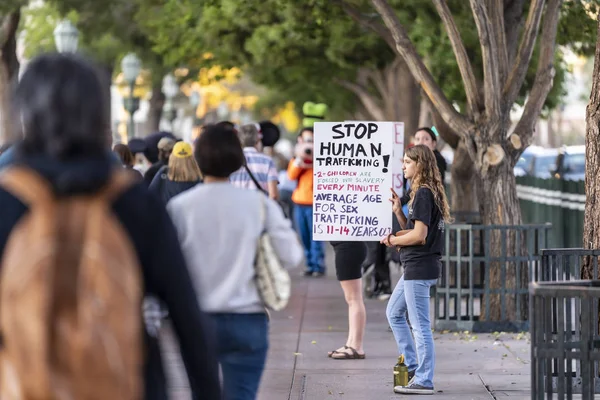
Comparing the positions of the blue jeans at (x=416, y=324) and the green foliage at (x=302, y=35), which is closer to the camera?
the blue jeans at (x=416, y=324)

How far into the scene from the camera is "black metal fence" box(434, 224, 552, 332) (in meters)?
11.4

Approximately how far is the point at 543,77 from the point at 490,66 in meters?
0.65

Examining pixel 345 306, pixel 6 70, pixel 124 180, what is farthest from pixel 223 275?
pixel 6 70

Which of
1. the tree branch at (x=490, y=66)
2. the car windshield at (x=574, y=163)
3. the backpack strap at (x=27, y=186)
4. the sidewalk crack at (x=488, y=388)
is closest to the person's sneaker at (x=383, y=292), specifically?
the tree branch at (x=490, y=66)

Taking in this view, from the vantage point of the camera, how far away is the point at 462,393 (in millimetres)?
8570

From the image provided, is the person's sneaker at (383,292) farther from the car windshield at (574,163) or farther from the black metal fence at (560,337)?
the car windshield at (574,163)

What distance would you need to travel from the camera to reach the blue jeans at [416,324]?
26.6 ft

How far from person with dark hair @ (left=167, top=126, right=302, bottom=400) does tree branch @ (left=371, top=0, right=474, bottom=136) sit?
286 inches

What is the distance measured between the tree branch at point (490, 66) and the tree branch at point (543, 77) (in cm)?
31

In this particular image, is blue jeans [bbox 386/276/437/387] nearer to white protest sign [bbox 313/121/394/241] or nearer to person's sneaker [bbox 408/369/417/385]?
person's sneaker [bbox 408/369/417/385]

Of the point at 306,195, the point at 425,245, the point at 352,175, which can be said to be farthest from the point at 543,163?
the point at 425,245

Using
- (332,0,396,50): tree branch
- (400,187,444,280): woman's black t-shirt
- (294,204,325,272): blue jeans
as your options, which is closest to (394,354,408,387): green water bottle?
(400,187,444,280): woman's black t-shirt

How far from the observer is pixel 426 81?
1216 cm

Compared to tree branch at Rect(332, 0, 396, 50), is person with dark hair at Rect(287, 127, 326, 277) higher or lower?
lower
